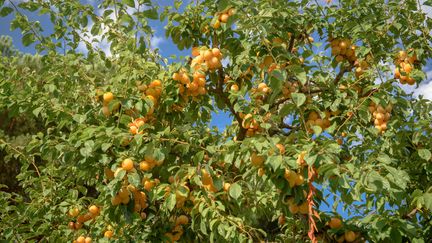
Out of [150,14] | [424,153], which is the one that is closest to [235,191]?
[150,14]

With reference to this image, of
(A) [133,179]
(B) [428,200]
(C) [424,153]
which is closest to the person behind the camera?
(B) [428,200]

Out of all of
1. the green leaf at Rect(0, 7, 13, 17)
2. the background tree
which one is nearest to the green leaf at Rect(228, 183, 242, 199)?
the background tree

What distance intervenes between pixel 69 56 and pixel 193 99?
1.02 meters

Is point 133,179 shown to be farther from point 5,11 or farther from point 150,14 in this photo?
point 5,11

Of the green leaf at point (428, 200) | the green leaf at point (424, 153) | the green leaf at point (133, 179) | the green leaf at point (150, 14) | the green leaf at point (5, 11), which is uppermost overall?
the green leaf at point (5, 11)

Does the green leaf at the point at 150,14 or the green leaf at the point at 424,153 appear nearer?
the green leaf at the point at 150,14

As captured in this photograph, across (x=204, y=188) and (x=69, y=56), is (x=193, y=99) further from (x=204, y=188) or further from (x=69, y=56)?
(x=69, y=56)

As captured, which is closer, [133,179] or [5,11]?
[133,179]

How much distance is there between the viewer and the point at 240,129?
3.76 metres

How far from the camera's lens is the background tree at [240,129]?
273cm

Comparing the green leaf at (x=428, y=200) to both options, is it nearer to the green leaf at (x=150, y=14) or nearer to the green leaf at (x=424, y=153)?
the green leaf at (x=424, y=153)

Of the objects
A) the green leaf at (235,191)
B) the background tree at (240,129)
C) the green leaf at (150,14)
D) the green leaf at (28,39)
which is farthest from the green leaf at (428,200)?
the green leaf at (28,39)

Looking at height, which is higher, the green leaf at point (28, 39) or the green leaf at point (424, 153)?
the green leaf at point (28, 39)

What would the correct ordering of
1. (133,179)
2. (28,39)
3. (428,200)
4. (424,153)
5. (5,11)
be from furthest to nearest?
(28,39) < (5,11) < (424,153) < (133,179) < (428,200)
